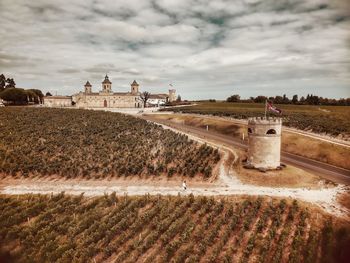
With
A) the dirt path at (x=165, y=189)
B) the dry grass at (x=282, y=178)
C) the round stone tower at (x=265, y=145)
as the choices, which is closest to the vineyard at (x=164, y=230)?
the dirt path at (x=165, y=189)

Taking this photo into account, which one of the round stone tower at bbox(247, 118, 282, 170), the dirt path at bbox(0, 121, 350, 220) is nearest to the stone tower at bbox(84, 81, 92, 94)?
the dirt path at bbox(0, 121, 350, 220)

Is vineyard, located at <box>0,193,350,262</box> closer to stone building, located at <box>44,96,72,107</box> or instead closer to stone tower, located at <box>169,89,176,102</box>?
stone building, located at <box>44,96,72,107</box>

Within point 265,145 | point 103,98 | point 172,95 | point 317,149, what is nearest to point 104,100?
point 103,98

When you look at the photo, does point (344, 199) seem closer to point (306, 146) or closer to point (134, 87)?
point (306, 146)

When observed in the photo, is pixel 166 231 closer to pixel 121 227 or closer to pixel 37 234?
pixel 121 227

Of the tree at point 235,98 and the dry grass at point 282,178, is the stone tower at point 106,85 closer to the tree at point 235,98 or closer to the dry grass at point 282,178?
the tree at point 235,98

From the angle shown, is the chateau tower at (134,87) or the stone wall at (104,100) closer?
the stone wall at (104,100)
